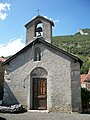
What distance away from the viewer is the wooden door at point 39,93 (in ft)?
51.5

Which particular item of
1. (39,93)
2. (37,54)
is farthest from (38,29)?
(39,93)

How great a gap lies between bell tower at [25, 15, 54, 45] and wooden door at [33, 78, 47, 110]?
3.48m

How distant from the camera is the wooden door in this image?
1571cm

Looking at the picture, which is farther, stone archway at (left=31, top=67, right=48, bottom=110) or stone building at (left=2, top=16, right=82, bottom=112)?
stone archway at (left=31, top=67, right=48, bottom=110)

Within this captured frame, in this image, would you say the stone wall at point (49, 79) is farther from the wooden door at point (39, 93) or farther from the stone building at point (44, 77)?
the wooden door at point (39, 93)

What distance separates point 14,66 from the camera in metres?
16.4

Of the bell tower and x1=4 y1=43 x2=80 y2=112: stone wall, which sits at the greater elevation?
the bell tower

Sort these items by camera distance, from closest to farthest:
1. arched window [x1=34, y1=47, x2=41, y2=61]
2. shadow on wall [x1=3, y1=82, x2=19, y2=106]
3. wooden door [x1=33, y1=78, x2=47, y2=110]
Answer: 1. wooden door [x1=33, y1=78, x2=47, y2=110]
2. shadow on wall [x1=3, y1=82, x2=19, y2=106]
3. arched window [x1=34, y1=47, x2=41, y2=61]

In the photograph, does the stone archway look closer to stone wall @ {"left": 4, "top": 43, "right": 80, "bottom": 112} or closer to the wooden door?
the wooden door

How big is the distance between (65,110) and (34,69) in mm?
4058

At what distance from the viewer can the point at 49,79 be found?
51.3 feet

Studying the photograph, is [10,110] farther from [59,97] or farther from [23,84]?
[59,97]

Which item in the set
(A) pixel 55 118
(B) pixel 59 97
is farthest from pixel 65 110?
(A) pixel 55 118

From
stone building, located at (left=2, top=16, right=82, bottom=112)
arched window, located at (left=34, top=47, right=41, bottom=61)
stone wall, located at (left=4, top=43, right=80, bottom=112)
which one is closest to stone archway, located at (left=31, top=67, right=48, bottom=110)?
→ stone building, located at (left=2, top=16, right=82, bottom=112)
